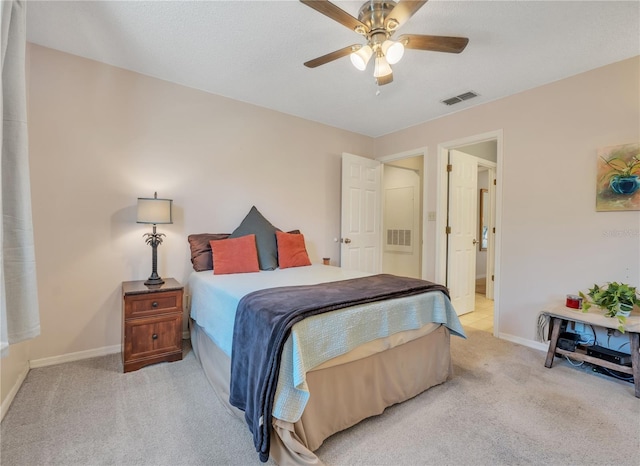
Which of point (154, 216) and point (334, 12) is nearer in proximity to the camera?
point (334, 12)

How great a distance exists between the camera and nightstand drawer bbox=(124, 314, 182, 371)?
2305 mm

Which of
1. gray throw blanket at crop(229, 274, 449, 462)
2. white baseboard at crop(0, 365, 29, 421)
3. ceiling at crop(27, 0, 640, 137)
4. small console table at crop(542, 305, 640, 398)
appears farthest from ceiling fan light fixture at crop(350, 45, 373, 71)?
white baseboard at crop(0, 365, 29, 421)

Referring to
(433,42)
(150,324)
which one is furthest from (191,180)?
(433,42)

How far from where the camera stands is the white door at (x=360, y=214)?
13.6 feet

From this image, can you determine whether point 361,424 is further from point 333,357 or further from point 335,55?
point 335,55

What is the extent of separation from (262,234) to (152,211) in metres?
1.10

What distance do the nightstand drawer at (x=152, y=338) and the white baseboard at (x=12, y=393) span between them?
0.61 m

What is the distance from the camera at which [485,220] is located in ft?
20.4

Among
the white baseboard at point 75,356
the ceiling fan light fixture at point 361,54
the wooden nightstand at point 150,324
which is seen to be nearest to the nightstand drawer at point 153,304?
the wooden nightstand at point 150,324

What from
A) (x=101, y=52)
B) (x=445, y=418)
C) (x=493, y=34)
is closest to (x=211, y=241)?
(x=101, y=52)

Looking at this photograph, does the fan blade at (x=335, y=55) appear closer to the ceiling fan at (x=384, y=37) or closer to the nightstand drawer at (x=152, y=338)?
the ceiling fan at (x=384, y=37)

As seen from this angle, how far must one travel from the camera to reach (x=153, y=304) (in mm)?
2379

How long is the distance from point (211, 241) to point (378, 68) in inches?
84.2

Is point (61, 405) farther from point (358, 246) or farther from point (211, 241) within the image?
point (358, 246)
